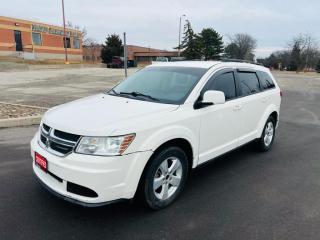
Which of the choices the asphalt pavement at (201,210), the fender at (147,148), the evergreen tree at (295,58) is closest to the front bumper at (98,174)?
the fender at (147,148)

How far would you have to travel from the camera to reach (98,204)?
303 cm

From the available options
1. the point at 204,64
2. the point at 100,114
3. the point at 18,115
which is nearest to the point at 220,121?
the point at 204,64

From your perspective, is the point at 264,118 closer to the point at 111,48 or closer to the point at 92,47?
the point at 111,48

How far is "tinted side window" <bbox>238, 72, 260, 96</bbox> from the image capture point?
4.97 metres

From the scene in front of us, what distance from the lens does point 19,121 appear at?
7.43m

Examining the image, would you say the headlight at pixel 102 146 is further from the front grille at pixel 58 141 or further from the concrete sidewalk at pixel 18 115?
the concrete sidewalk at pixel 18 115

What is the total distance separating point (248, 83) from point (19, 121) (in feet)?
17.9

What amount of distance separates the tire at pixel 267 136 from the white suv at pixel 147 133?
662 millimetres

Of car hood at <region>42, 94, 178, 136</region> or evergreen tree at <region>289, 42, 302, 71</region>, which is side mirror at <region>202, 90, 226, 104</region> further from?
evergreen tree at <region>289, 42, 302, 71</region>

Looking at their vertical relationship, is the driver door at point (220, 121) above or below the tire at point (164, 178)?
above

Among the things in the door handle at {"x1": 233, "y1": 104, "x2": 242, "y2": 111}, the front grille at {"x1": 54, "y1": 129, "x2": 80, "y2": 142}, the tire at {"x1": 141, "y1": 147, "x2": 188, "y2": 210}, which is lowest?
the tire at {"x1": 141, "y1": 147, "x2": 188, "y2": 210}

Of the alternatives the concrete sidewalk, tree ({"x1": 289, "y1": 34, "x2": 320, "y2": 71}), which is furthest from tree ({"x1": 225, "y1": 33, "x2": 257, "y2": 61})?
the concrete sidewalk

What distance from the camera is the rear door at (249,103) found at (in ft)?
16.0

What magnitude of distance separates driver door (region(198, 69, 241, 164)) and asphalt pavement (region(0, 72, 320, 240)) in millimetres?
529
